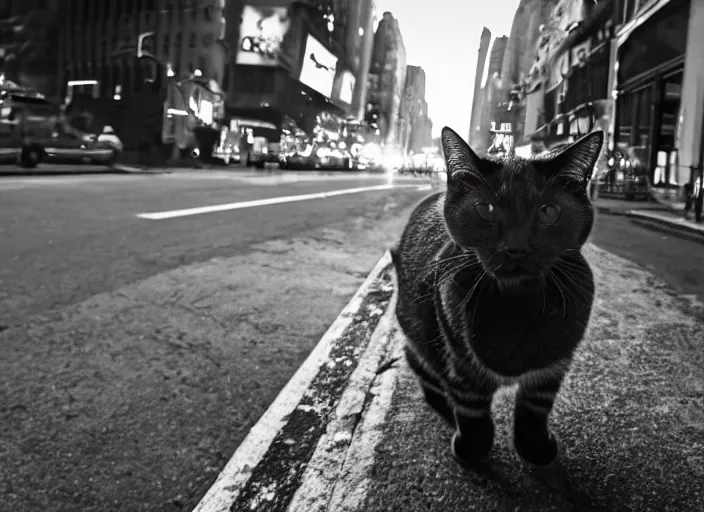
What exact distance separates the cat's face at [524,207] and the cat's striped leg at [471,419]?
46 cm

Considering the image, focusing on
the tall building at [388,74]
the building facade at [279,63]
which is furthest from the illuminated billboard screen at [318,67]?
the tall building at [388,74]

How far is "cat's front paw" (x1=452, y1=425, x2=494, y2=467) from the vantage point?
71.8 inches

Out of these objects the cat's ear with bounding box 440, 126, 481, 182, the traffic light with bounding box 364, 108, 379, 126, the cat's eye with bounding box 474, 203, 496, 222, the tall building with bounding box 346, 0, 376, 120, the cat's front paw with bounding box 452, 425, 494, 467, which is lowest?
the cat's front paw with bounding box 452, 425, 494, 467

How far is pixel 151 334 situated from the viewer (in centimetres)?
328

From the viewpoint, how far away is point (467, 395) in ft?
5.73

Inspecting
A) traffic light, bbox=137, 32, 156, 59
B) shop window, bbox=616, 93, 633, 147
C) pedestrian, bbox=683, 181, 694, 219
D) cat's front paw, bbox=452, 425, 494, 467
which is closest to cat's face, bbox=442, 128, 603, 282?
cat's front paw, bbox=452, 425, 494, 467

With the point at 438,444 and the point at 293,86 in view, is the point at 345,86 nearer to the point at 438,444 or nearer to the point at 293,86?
the point at 293,86

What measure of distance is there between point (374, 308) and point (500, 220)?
7.78ft

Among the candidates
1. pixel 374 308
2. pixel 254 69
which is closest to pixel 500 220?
pixel 374 308

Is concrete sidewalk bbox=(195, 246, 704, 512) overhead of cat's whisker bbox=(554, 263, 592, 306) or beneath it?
beneath

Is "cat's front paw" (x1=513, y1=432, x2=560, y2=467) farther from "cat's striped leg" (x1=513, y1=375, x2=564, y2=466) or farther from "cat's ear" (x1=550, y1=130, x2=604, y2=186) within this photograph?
"cat's ear" (x1=550, y1=130, x2=604, y2=186)

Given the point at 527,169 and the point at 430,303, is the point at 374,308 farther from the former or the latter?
the point at 527,169

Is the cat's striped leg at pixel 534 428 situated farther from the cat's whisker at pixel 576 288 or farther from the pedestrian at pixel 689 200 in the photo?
the pedestrian at pixel 689 200

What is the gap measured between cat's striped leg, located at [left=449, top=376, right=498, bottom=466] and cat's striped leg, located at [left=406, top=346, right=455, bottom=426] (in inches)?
10.7
